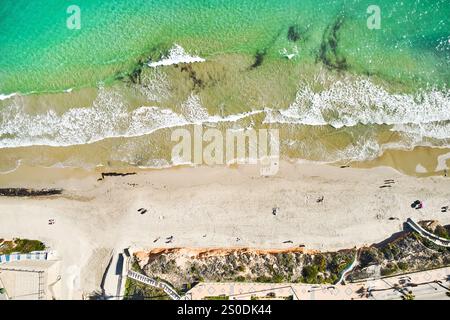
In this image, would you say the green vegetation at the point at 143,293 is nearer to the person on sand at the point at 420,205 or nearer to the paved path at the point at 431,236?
the paved path at the point at 431,236

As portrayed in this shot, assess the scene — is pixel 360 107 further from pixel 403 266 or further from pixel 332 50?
pixel 403 266

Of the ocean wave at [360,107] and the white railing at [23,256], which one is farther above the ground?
the ocean wave at [360,107]

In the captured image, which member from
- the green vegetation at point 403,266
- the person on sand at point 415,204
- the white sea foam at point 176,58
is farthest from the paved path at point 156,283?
the person on sand at point 415,204

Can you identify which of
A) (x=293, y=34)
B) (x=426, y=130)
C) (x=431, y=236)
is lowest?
(x=431, y=236)

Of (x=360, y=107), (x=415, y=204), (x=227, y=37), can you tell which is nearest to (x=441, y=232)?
(x=415, y=204)

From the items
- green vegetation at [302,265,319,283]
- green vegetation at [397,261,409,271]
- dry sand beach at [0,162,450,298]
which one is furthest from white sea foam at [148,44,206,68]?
green vegetation at [397,261,409,271]
